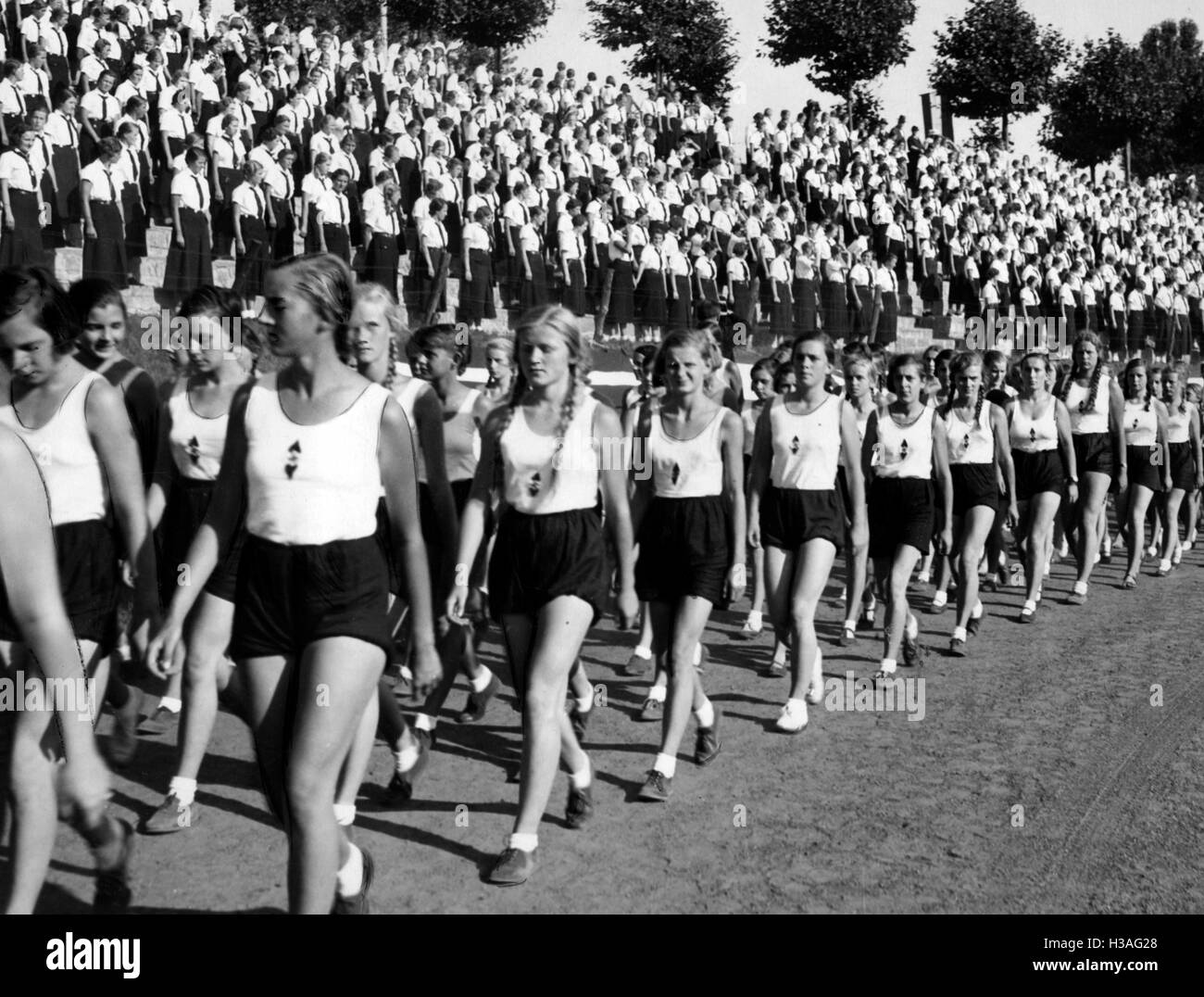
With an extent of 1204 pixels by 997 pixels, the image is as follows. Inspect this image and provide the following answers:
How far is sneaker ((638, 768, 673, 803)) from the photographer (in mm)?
6086

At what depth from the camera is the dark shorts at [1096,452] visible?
1212 centimetres

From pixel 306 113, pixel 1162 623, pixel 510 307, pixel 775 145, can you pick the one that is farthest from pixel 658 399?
pixel 775 145

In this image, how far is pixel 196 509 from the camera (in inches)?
252

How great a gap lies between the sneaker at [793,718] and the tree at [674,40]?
40975 mm

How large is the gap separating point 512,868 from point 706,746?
6.40 ft

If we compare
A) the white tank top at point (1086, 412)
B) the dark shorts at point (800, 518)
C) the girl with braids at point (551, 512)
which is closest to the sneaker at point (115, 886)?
the girl with braids at point (551, 512)

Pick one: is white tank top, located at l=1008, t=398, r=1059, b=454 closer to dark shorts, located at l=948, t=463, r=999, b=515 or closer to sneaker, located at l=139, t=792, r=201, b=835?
dark shorts, located at l=948, t=463, r=999, b=515

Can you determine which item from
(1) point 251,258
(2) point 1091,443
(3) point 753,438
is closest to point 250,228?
(1) point 251,258

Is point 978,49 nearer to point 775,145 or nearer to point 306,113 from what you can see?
point 775,145

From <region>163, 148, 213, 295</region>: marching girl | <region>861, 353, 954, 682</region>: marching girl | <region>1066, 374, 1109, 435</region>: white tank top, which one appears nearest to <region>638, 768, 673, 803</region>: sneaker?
<region>861, 353, 954, 682</region>: marching girl

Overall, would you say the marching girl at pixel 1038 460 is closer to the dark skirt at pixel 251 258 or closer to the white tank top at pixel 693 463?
the white tank top at pixel 693 463

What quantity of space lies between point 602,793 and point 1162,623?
6.37m

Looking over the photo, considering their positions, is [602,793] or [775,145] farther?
[775,145]
